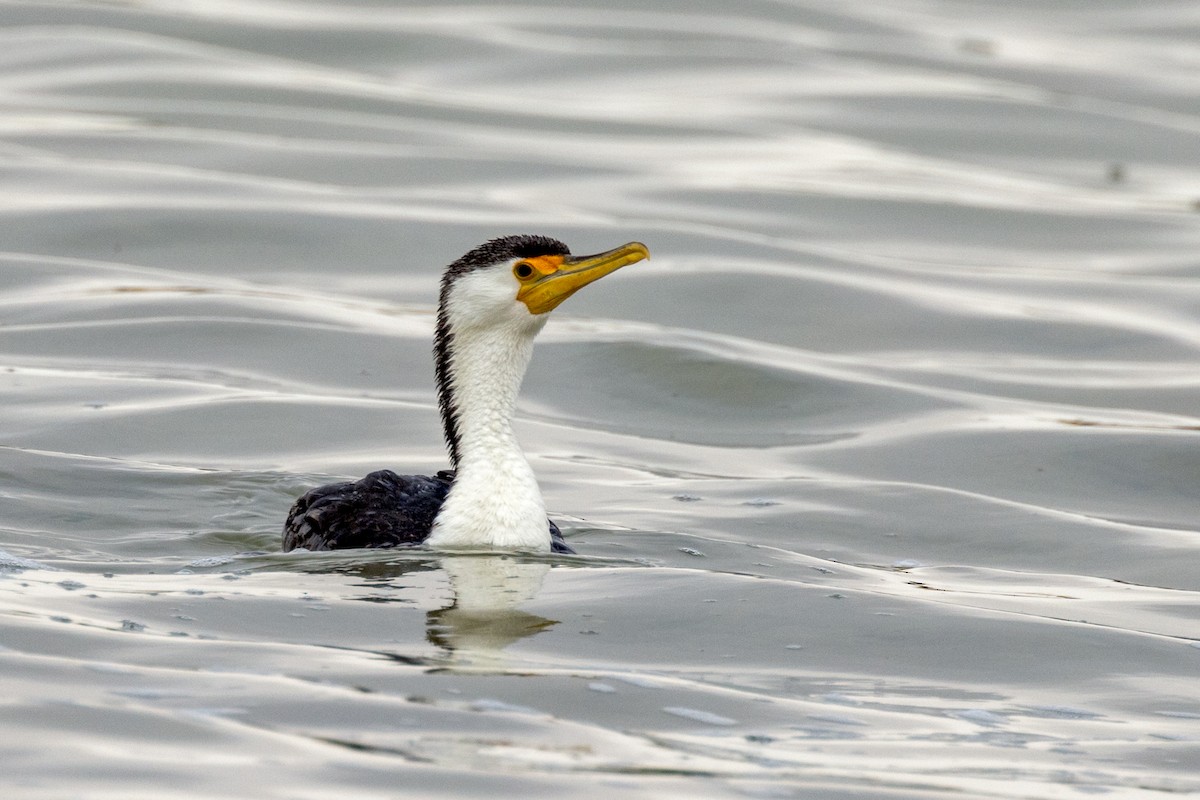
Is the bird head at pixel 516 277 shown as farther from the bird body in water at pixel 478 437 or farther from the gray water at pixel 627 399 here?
the gray water at pixel 627 399

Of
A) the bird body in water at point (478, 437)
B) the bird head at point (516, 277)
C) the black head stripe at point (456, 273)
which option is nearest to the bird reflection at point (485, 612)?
the bird body in water at point (478, 437)

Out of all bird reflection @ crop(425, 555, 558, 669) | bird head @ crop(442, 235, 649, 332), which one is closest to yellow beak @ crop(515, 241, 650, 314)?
bird head @ crop(442, 235, 649, 332)

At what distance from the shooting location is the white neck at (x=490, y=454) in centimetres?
782

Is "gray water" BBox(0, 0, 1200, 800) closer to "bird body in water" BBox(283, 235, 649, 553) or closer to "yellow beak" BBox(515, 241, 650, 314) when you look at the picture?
"bird body in water" BBox(283, 235, 649, 553)

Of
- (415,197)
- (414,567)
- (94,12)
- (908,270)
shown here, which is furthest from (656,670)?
(94,12)

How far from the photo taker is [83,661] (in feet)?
19.4

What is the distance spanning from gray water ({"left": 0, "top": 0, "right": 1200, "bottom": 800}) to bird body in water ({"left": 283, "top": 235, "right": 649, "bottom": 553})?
0.76 feet

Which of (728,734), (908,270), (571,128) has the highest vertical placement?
(571,128)

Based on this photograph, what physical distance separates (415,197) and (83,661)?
1103 cm

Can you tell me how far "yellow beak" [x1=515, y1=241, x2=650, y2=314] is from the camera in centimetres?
799

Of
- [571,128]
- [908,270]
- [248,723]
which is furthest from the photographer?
[571,128]

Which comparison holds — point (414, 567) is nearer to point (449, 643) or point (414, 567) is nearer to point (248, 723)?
point (449, 643)

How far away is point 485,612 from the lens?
6.99 meters

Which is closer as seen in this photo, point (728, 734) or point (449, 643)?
point (728, 734)
